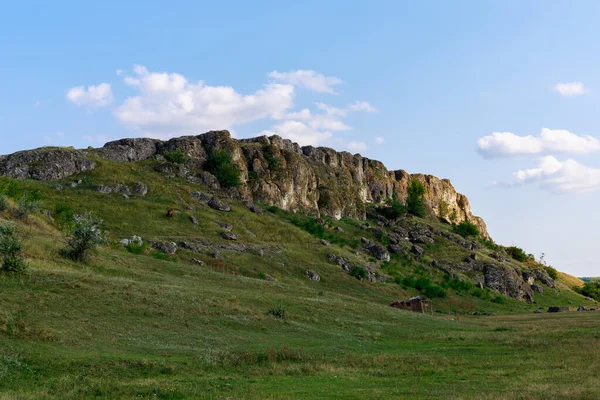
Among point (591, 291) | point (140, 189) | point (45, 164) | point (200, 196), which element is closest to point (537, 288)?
point (591, 291)

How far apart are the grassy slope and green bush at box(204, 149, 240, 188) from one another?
201 ft

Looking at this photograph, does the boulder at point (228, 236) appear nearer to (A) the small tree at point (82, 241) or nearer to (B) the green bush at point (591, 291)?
(A) the small tree at point (82, 241)

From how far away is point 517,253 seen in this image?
180000 mm

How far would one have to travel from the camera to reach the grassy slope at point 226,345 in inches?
818

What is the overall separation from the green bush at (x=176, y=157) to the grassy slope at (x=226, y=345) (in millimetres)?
60545

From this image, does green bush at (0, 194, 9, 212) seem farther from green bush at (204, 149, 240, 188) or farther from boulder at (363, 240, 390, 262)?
boulder at (363, 240, 390, 262)

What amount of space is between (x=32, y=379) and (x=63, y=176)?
9095 centimetres

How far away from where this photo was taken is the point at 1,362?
20500mm

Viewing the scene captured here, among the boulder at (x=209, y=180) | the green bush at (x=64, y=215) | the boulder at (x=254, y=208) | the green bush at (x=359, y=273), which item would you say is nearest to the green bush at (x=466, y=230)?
the boulder at (x=254, y=208)

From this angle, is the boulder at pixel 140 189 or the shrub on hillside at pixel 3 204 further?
the boulder at pixel 140 189

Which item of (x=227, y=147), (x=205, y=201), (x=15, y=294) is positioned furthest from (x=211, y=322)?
(x=227, y=147)

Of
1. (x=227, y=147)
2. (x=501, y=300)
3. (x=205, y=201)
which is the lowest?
(x=501, y=300)

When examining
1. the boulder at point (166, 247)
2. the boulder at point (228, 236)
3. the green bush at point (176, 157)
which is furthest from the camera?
the green bush at point (176, 157)

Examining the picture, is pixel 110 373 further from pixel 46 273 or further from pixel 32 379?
pixel 46 273
